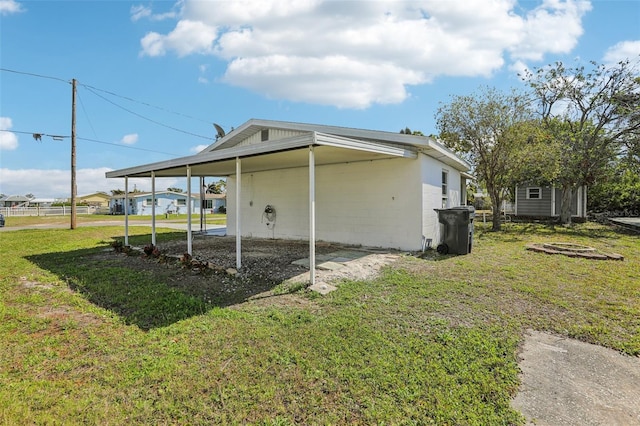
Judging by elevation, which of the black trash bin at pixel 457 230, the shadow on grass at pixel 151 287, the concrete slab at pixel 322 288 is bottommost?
the shadow on grass at pixel 151 287

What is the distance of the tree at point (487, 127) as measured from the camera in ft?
38.7

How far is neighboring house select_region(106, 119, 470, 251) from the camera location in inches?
286

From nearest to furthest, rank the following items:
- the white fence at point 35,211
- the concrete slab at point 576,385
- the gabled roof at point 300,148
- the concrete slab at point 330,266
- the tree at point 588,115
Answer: the concrete slab at point 576,385
the gabled roof at point 300,148
the concrete slab at point 330,266
the tree at point 588,115
the white fence at point 35,211

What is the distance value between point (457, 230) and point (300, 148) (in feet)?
16.0

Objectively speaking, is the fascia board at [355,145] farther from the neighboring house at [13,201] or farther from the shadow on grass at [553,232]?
the neighboring house at [13,201]

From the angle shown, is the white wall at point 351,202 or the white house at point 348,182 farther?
the white wall at point 351,202

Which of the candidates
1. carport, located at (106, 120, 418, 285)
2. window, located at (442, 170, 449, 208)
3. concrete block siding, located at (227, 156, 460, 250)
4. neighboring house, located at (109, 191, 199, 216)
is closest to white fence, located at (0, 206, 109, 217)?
neighboring house, located at (109, 191, 199, 216)

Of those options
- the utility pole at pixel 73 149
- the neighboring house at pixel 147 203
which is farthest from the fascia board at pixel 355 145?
the neighboring house at pixel 147 203

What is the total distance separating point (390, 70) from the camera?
1071cm

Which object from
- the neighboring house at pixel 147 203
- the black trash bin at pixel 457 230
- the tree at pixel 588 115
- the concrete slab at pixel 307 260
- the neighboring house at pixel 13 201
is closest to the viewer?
the concrete slab at pixel 307 260

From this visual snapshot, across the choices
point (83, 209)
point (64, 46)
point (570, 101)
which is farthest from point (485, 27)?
point (83, 209)

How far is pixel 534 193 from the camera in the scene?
19.1 m

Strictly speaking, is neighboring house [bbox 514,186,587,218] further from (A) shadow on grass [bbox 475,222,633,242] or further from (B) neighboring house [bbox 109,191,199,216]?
(B) neighboring house [bbox 109,191,199,216]

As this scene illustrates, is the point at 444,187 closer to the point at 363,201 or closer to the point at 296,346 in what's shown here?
the point at 363,201
